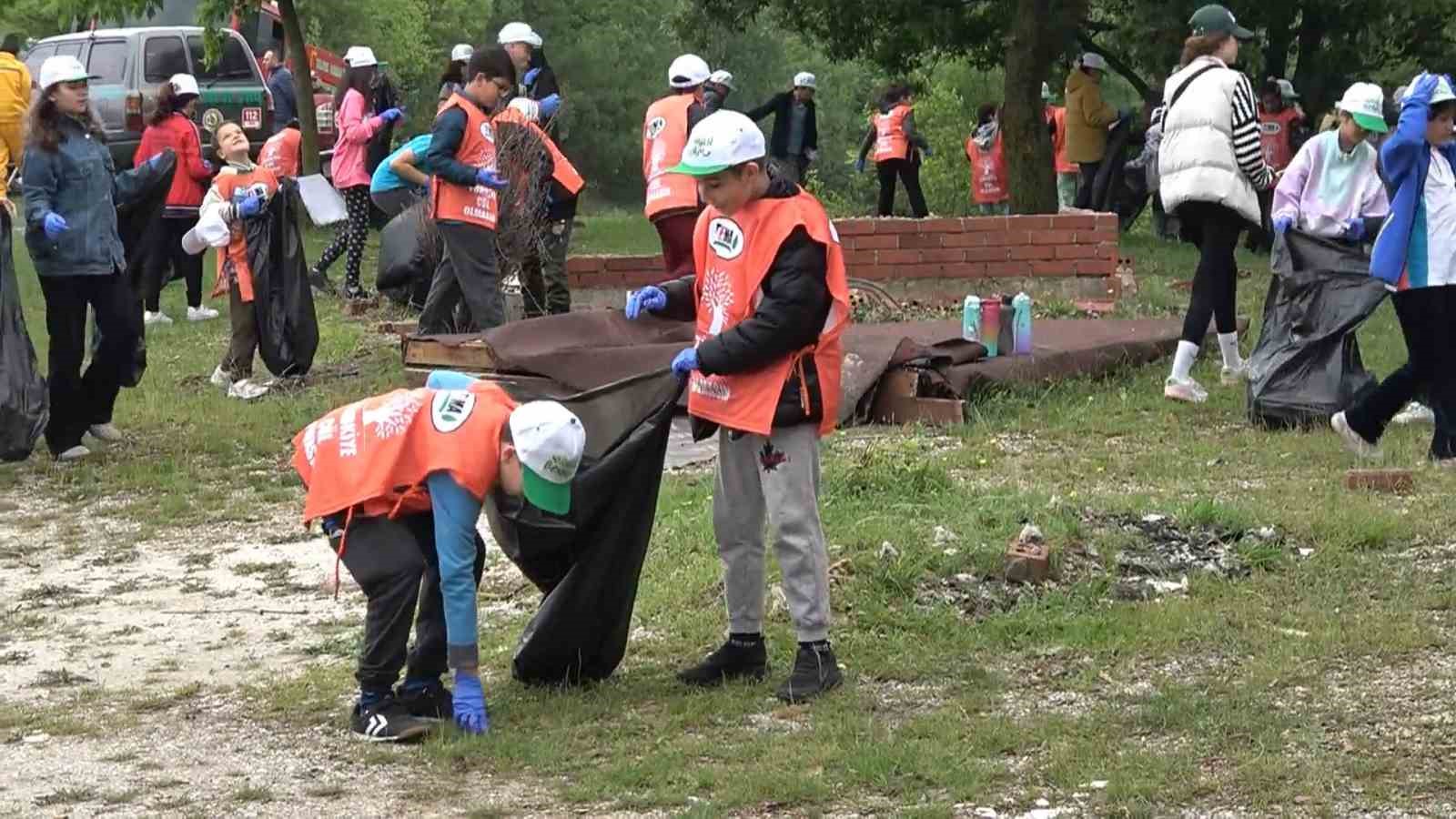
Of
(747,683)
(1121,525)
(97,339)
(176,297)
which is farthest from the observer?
(176,297)

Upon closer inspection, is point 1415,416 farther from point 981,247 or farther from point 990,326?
point 981,247

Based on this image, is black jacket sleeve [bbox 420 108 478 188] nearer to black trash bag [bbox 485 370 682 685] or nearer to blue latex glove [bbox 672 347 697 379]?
black trash bag [bbox 485 370 682 685]

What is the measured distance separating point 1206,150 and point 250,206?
4.72 meters

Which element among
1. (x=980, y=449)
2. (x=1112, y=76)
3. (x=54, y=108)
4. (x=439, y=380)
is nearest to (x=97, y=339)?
(x=54, y=108)

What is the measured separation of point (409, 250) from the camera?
516 inches

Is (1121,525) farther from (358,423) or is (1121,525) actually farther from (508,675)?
(358,423)

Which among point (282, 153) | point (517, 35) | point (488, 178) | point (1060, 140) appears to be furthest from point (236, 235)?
→ point (1060, 140)

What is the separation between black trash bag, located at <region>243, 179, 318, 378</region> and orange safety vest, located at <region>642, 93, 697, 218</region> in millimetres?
1891

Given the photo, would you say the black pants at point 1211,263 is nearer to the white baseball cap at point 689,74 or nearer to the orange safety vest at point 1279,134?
the white baseball cap at point 689,74

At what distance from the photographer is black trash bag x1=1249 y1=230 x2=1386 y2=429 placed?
30.5 feet

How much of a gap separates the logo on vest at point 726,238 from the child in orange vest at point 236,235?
226 inches

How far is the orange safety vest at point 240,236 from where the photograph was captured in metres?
11.2

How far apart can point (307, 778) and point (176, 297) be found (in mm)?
11463

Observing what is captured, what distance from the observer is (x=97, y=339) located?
10.0 m
